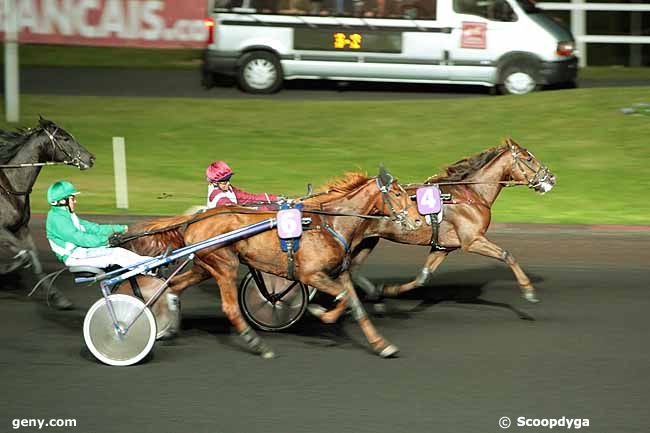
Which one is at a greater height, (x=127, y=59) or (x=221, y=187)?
(x=127, y=59)

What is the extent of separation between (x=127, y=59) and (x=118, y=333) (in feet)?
60.3

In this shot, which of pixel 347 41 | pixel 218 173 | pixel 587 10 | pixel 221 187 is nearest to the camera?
pixel 218 173

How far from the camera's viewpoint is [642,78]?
22891 mm

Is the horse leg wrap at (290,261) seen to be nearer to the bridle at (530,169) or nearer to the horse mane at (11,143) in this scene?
the bridle at (530,169)

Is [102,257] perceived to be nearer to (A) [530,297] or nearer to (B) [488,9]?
(A) [530,297]

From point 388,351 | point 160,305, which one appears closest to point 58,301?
point 160,305

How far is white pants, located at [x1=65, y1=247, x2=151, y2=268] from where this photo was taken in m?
8.03

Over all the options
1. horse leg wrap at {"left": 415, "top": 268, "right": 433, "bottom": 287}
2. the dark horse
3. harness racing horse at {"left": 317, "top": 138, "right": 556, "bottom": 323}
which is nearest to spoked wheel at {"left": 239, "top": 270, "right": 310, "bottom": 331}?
harness racing horse at {"left": 317, "top": 138, "right": 556, "bottom": 323}

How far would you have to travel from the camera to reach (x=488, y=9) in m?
20.0

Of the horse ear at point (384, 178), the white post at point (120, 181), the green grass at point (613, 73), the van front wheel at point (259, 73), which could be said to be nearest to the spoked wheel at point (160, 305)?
the horse ear at point (384, 178)

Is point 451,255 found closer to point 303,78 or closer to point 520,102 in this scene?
point 520,102

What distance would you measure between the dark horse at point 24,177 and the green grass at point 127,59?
14.2 meters

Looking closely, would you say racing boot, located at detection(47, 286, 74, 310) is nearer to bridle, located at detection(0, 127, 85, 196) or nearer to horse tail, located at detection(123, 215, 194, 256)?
bridle, located at detection(0, 127, 85, 196)

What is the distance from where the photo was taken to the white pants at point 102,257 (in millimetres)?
8031
